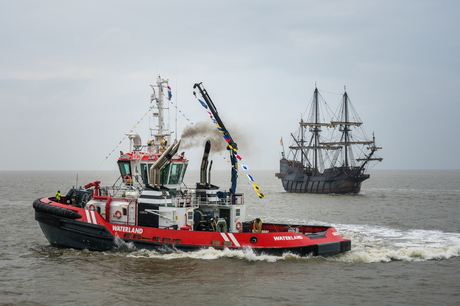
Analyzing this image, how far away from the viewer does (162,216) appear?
1617 cm

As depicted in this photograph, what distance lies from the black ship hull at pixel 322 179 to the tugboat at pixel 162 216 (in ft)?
168

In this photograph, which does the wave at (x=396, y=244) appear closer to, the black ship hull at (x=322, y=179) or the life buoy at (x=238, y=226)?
the life buoy at (x=238, y=226)

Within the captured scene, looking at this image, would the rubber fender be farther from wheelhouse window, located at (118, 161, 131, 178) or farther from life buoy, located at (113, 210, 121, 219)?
wheelhouse window, located at (118, 161, 131, 178)

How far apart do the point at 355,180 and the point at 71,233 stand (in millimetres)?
56183

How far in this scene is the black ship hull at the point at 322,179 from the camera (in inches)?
2625

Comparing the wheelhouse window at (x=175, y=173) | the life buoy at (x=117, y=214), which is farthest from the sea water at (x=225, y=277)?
the wheelhouse window at (x=175, y=173)

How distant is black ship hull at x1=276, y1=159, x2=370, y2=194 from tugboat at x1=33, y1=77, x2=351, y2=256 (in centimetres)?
5135

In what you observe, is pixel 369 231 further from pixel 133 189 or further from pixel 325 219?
pixel 133 189

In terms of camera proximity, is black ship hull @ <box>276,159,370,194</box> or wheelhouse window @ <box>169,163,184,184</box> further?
black ship hull @ <box>276,159,370,194</box>

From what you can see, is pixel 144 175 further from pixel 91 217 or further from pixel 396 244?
pixel 396 244

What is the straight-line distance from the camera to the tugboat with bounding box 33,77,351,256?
15484 millimetres

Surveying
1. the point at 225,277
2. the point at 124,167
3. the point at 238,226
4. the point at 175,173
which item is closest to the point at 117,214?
the point at 124,167

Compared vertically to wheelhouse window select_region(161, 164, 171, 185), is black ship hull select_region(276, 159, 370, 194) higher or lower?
lower

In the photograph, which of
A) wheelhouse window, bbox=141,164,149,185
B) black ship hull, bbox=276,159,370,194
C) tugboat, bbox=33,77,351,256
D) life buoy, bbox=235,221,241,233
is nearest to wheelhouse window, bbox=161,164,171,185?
tugboat, bbox=33,77,351,256
